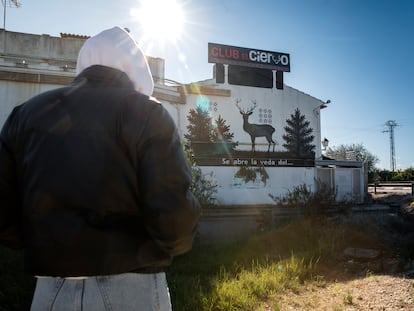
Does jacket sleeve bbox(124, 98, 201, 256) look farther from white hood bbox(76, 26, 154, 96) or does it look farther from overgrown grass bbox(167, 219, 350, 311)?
overgrown grass bbox(167, 219, 350, 311)

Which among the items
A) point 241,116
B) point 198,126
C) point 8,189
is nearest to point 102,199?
point 8,189

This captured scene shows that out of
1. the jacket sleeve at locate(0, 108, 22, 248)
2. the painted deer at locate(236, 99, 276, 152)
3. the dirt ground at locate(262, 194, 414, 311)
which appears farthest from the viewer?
the painted deer at locate(236, 99, 276, 152)

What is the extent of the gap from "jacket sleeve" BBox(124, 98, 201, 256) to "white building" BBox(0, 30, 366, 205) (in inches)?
556

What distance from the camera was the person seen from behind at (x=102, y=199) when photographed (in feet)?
4.01

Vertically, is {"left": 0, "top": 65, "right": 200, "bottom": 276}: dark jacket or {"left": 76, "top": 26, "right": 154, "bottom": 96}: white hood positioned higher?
{"left": 76, "top": 26, "right": 154, "bottom": 96}: white hood

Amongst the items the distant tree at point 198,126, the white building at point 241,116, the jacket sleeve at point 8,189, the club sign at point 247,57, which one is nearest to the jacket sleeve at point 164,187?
the jacket sleeve at point 8,189

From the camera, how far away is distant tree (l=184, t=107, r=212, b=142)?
684 inches

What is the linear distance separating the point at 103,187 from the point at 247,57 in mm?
19134

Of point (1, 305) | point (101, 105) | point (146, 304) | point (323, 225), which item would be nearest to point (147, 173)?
point (101, 105)

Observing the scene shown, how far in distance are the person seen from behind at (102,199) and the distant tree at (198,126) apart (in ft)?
52.3

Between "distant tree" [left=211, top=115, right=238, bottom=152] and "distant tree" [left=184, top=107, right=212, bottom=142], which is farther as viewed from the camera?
"distant tree" [left=211, top=115, right=238, bottom=152]

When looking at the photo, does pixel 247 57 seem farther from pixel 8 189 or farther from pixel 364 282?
pixel 8 189

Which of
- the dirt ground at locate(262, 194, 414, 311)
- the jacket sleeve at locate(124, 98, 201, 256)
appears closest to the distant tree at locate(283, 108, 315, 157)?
the dirt ground at locate(262, 194, 414, 311)

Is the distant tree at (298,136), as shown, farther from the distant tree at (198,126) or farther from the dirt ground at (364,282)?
the dirt ground at (364,282)
